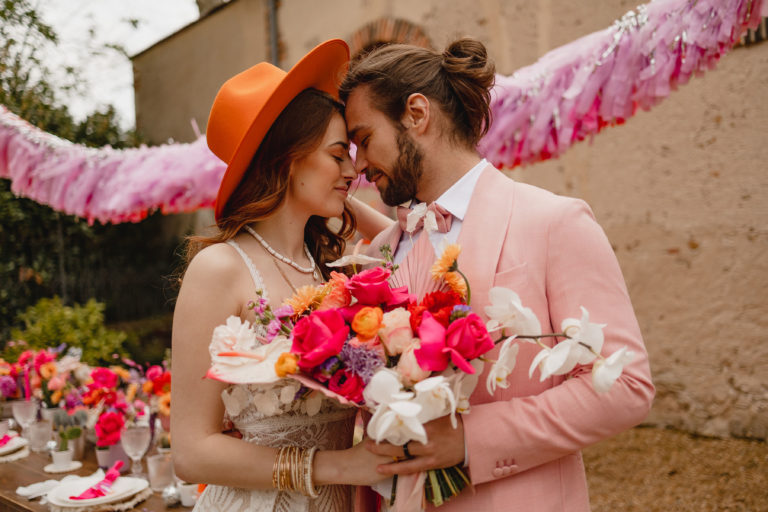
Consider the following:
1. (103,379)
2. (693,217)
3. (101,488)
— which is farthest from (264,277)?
(693,217)

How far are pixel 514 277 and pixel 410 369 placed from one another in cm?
42

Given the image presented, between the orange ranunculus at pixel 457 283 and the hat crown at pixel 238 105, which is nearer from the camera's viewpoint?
the orange ranunculus at pixel 457 283

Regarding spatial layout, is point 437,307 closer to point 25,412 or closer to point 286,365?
point 286,365

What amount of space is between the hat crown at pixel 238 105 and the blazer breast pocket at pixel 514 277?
0.79 meters

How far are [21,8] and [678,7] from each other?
27.0 feet

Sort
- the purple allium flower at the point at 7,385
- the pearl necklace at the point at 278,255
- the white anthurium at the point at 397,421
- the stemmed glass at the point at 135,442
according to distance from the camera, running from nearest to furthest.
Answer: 1. the white anthurium at the point at 397,421
2. the pearl necklace at the point at 278,255
3. the stemmed glass at the point at 135,442
4. the purple allium flower at the point at 7,385

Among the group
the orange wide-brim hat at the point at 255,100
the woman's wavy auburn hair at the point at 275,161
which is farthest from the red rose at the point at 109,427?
the orange wide-brim hat at the point at 255,100

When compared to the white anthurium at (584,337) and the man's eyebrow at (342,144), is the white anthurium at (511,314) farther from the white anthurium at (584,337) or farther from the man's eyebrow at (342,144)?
the man's eyebrow at (342,144)

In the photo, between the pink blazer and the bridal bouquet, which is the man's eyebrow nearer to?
the pink blazer

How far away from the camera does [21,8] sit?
7.38 meters

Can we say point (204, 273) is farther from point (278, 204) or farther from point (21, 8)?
point (21, 8)

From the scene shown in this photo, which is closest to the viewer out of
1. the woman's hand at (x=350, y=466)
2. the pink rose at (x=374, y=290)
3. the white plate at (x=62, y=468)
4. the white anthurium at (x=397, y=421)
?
the white anthurium at (x=397, y=421)

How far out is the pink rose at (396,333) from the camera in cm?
106

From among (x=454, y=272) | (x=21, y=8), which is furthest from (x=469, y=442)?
(x=21, y=8)
